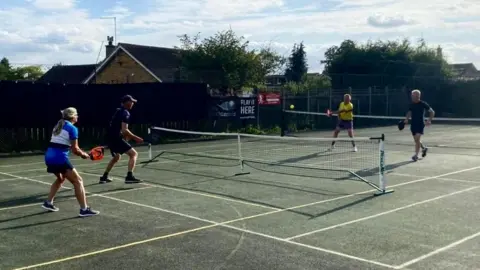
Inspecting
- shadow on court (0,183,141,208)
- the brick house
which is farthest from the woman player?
the brick house

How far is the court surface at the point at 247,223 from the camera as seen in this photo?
685 cm

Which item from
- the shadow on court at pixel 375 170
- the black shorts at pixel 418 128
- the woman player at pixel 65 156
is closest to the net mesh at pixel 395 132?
the black shorts at pixel 418 128

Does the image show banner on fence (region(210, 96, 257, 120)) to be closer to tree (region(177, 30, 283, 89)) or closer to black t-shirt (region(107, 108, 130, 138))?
tree (region(177, 30, 283, 89))

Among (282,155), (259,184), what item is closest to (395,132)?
(282,155)

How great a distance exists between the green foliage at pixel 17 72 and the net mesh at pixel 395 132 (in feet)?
106

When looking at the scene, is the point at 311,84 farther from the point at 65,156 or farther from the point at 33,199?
the point at 65,156

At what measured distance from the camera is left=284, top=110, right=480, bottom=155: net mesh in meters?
20.1

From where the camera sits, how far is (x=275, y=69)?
3712 centimetres

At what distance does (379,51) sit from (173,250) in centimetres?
4205

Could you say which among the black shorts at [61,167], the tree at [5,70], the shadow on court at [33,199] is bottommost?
the shadow on court at [33,199]

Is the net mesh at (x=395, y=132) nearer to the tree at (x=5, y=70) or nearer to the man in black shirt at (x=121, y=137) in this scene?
the man in black shirt at (x=121, y=137)

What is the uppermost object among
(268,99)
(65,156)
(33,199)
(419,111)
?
(268,99)

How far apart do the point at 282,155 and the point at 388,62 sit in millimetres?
29857

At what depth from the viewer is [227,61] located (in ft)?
109
